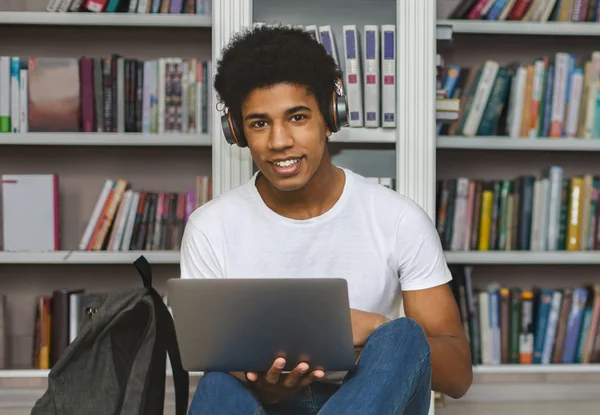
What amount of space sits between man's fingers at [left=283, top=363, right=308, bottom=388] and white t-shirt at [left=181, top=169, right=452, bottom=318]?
272mm

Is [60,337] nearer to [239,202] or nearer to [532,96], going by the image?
[239,202]

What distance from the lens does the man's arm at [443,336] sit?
1229 mm

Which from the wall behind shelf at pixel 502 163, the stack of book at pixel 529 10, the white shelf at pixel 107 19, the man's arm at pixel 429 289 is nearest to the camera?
the man's arm at pixel 429 289

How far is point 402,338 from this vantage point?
1083 mm

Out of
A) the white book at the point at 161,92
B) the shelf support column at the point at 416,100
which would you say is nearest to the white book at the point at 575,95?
the shelf support column at the point at 416,100

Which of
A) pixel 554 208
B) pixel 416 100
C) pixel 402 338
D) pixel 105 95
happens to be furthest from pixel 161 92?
pixel 402 338

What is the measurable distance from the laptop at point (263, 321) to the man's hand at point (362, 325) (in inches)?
4.3

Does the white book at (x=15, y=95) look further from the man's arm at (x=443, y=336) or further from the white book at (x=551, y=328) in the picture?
the white book at (x=551, y=328)

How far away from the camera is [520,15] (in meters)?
2.32

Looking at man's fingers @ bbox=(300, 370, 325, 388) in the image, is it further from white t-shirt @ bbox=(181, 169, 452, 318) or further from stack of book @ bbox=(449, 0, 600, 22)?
stack of book @ bbox=(449, 0, 600, 22)

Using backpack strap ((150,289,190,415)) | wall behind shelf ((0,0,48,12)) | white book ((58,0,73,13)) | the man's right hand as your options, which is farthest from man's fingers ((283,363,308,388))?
wall behind shelf ((0,0,48,12))

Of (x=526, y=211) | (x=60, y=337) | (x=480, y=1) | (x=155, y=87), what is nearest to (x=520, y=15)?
(x=480, y=1)

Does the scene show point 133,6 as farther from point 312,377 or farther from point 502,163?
point 312,377

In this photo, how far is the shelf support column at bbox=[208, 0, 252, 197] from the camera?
2016 millimetres
